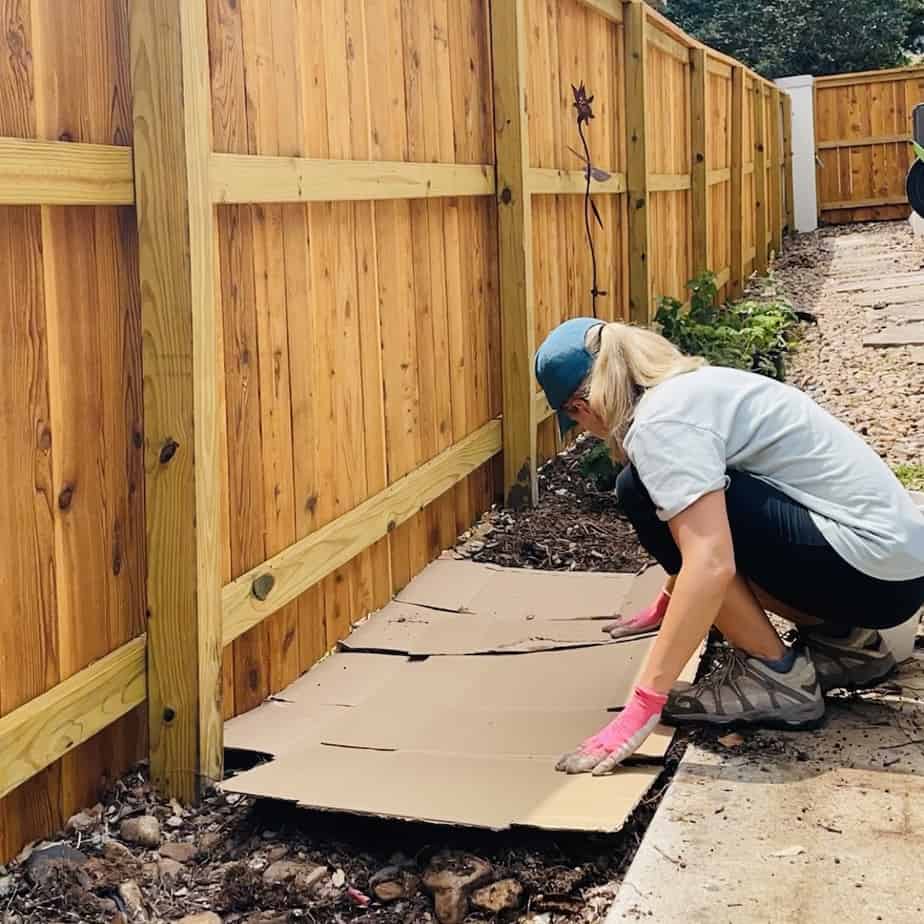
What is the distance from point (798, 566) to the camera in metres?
3.07

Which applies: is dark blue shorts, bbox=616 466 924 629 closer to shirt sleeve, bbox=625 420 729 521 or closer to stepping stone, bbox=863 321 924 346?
shirt sleeve, bbox=625 420 729 521

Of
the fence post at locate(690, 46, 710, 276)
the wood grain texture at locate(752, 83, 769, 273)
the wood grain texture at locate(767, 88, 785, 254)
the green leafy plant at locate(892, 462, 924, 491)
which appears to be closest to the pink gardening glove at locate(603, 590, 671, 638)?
the green leafy plant at locate(892, 462, 924, 491)

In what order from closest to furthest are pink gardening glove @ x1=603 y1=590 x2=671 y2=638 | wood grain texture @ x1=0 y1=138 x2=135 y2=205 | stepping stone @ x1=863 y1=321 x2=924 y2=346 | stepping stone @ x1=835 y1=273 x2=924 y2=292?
1. wood grain texture @ x1=0 y1=138 x2=135 y2=205
2. pink gardening glove @ x1=603 y1=590 x2=671 y2=638
3. stepping stone @ x1=863 y1=321 x2=924 y2=346
4. stepping stone @ x1=835 y1=273 x2=924 y2=292

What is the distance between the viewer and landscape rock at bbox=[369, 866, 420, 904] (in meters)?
2.62

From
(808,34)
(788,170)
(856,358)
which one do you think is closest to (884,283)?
(856,358)

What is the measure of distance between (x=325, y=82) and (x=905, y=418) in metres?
4.20

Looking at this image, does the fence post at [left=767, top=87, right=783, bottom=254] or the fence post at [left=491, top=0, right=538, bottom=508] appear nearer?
the fence post at [left=491, top=0, right=538, bottom=508]

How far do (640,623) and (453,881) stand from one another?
150cm

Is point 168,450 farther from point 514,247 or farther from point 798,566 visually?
point 514,247

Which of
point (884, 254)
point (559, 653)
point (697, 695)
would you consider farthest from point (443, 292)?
point (884, 254)

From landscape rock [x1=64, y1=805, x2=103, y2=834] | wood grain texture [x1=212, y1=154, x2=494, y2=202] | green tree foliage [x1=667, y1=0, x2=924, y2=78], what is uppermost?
green tree foliage [x1=667, y1=0, x2=924, y2=78]

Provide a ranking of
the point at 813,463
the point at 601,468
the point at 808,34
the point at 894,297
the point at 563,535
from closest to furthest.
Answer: the point at 813,463 → the point at 563,535 → the point at 601,468 → the point at 894,297 → the point at 808,34

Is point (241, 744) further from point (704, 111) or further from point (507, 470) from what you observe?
point (704, 111)

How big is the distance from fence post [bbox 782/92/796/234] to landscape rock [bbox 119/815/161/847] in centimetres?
1850
